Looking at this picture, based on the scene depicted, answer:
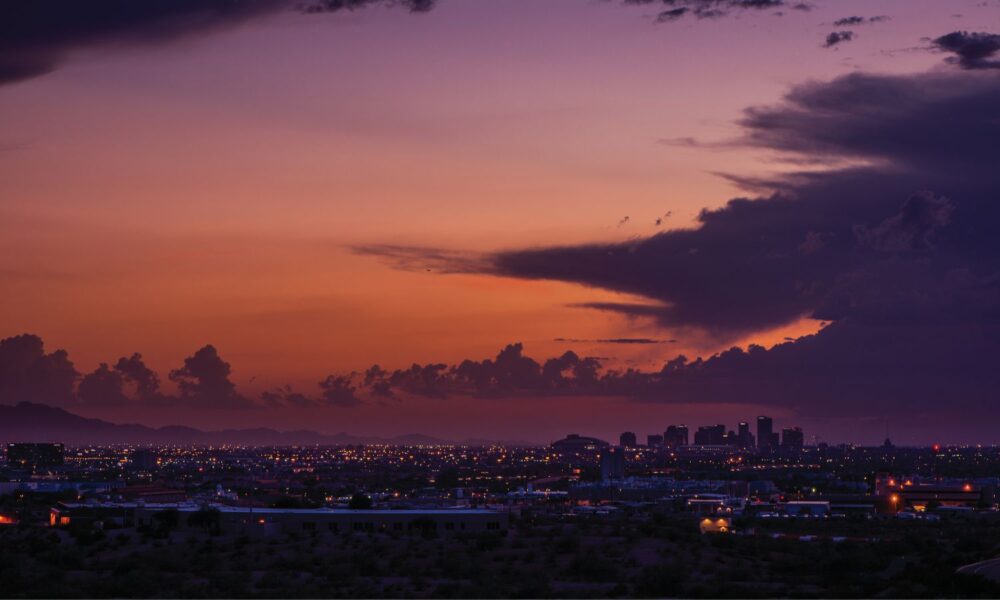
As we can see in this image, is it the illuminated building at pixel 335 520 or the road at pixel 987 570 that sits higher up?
the road at pixel 987 570

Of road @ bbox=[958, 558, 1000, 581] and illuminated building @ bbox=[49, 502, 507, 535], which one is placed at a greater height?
road @ bbox=[958, 558, 1000, 581]

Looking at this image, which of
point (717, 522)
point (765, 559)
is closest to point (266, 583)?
point (765, 559)

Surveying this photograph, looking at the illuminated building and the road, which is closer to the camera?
the road

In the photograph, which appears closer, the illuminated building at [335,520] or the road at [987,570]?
the road at [987,570]

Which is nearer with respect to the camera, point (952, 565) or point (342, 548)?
point (952, 565)

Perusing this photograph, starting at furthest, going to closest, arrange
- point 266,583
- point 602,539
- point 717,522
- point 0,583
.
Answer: point 717,522 → point 602,539 → point 266,583 → point 0,583

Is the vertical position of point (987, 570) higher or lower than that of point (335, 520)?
higher

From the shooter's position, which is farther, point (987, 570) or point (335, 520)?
point (335, 520)

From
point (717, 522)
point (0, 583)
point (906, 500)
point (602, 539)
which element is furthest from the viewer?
point (906, 500)

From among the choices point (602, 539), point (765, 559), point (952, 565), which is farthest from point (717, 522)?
point (952, 565)

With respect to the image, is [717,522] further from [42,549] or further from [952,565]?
[42,549]
